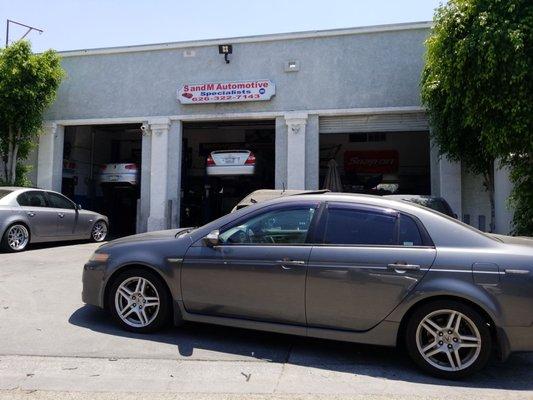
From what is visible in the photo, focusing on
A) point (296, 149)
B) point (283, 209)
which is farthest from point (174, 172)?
point (283, 209)

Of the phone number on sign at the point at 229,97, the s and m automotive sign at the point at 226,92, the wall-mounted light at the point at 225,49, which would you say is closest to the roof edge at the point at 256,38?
the wall-mounted light at the point at 225,49

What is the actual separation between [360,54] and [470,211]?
16.5ft

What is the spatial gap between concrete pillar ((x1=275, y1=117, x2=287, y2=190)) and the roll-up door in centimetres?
108

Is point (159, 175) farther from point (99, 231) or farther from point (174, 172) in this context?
point (99, 231)

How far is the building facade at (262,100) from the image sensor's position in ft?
41.0

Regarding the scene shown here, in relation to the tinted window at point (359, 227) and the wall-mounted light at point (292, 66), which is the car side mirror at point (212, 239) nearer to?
the tinted window at point (359, 227)

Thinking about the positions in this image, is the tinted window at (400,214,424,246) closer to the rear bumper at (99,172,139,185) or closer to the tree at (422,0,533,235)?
the tree at (422,0,533,235)

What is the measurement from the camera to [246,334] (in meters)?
5.09

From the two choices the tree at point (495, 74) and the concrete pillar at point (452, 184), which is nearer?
Result: the tree at point (495, 74)

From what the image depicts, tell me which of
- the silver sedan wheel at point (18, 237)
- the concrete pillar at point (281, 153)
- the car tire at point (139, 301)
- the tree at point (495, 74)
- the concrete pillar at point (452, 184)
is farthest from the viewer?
the concrete pillar at point (281, 153)

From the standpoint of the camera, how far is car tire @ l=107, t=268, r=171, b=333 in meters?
4.88

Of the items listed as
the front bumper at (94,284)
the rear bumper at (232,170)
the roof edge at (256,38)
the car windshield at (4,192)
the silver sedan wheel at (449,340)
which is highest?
the roof edge at (256,38)

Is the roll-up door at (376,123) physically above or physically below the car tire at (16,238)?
above

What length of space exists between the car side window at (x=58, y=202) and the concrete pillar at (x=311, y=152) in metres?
6.08
